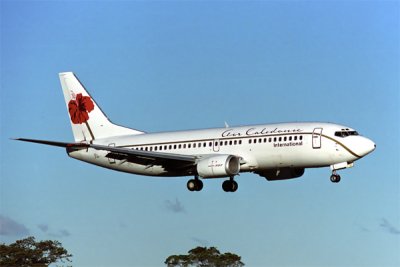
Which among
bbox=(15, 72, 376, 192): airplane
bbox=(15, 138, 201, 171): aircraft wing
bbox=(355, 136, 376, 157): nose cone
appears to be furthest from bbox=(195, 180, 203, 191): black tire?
bbox=(355, 136, 376, 157): nose cone

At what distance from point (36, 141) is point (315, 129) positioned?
1910 cm

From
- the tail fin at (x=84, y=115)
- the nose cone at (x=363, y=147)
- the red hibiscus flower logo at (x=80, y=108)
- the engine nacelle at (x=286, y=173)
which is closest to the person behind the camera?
the nose cone at (x=363, y=147)

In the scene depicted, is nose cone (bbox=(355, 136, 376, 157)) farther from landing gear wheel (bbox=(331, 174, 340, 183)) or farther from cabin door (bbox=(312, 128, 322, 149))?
cabin door (bbox=(312, 128, 322, 149))

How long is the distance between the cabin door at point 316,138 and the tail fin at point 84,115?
16.8 metres

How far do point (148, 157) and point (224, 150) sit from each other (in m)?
5.55

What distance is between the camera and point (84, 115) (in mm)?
94438

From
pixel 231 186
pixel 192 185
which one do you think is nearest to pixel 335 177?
pixel 231 186

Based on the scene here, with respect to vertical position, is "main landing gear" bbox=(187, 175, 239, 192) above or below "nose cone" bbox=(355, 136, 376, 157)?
below

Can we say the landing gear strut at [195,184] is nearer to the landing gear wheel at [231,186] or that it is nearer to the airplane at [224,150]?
the airplane at [224,150]

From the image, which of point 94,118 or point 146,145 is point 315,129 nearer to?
point 146,145

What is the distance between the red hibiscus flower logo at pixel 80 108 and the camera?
310 ft

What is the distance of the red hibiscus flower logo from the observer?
3723 inches

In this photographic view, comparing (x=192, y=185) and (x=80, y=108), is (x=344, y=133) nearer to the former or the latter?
(x=192, y=185)

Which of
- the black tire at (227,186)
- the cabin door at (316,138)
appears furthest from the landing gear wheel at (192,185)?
the cabin door at (316,138)
